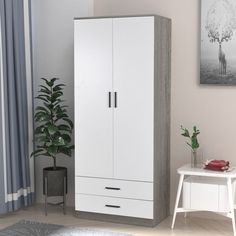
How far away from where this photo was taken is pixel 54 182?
5.47m

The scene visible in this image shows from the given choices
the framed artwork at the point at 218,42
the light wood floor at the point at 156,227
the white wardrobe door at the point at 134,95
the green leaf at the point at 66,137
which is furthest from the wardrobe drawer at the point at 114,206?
the framed artwork at the point at 218,42

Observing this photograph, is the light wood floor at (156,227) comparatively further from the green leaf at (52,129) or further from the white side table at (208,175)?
the green leaf at (52,129)

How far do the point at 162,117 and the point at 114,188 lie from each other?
78cm

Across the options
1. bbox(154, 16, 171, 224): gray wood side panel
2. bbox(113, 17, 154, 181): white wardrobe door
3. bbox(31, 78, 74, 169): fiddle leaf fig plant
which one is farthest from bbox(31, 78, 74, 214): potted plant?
bbox(154, 16, 171, 224): gray wood side panel

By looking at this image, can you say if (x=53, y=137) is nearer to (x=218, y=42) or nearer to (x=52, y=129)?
(x=52, y=129)

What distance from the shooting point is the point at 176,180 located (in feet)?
17.8

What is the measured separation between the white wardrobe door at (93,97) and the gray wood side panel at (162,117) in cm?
42

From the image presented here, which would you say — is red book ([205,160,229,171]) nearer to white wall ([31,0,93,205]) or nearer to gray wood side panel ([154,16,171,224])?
gray wood side panel ([154,16,171,224])

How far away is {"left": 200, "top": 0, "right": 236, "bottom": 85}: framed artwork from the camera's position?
16.6 feet

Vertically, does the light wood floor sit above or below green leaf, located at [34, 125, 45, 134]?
below

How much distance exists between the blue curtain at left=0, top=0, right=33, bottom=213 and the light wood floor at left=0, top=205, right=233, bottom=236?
0.16m

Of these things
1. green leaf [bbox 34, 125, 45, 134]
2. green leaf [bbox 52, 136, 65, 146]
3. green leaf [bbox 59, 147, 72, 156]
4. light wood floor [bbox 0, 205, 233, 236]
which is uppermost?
green leaf [bbox 34, 125, 45, 134]

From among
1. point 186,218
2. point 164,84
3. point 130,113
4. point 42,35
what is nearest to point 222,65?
point 164,84

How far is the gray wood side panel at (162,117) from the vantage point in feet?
16.4
